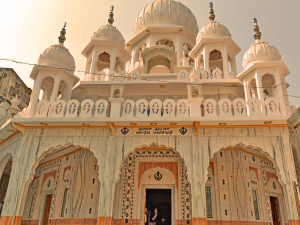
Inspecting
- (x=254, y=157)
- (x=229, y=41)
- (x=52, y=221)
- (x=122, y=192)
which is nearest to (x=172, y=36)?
(x=229, y=41)

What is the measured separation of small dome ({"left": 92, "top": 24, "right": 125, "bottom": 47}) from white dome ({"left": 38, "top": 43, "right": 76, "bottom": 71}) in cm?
326

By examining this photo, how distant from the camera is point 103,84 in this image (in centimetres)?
1231

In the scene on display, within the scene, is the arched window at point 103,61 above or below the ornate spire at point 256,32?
above

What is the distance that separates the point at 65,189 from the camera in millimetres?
11961

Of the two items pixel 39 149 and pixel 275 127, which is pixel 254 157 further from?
pixel 39 149

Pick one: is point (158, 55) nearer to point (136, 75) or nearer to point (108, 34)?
point (136, 75)

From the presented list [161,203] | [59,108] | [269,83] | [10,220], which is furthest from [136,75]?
[10,220]

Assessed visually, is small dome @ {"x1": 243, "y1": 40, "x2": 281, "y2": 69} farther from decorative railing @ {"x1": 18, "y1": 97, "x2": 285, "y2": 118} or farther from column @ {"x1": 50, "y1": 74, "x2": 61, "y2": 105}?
column @ {"x1": 50, "y1": 74, "x2": 61, "y2": 105}

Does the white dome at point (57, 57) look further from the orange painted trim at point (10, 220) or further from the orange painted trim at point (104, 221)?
the orange painted trim at point (104, 221)

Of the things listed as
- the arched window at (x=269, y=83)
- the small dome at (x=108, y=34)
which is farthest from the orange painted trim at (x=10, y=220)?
the arched window at (x=269, y=83)

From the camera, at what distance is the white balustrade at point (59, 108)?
984cm

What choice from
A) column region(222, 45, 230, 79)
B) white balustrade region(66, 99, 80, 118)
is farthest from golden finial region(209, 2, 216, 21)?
white balustrade region(66, 99, 80, 118)

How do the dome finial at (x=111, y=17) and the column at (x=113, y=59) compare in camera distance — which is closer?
the column at (x=113, y=59)

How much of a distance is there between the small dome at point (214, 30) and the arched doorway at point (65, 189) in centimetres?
888
